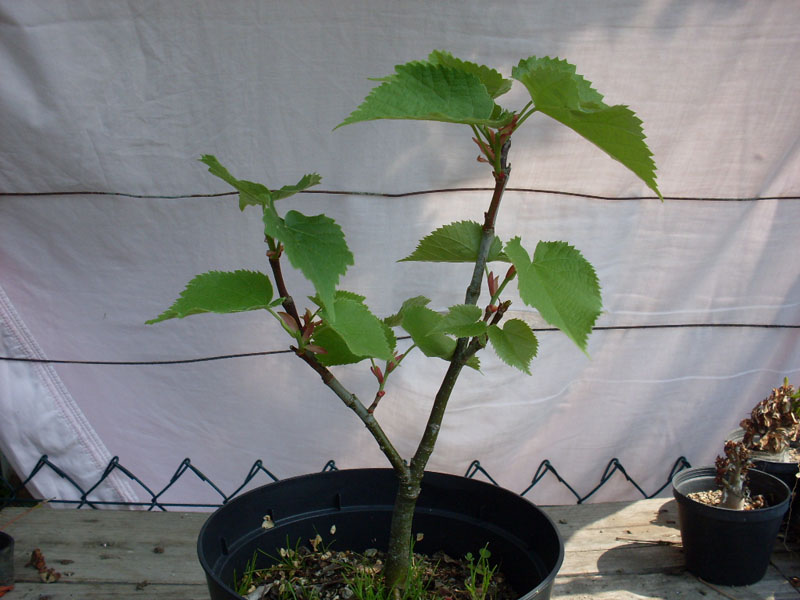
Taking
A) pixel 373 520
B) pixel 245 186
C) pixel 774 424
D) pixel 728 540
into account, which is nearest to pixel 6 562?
pixel 373 520

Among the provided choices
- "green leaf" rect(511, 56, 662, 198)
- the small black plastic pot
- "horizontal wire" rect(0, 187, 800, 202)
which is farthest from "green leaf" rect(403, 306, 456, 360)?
the small black plastic pot

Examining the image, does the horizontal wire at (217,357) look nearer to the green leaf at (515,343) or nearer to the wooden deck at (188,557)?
the wooden deck at (188,557)

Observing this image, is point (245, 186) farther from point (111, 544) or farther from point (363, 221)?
point (111, 544)

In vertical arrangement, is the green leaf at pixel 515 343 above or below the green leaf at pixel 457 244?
below

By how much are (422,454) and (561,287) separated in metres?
0.29

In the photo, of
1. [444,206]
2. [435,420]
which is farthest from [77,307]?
[435,420]

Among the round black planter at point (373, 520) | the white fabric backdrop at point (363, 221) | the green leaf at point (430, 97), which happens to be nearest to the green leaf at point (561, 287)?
the green leaf at point (430, 97)

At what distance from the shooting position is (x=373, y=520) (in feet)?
2.90

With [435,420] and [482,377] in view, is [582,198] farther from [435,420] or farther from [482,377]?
[435,420]

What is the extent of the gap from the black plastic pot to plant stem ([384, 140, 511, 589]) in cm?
56

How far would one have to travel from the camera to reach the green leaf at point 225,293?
0.59 m

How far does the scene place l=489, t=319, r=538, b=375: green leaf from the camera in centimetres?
63

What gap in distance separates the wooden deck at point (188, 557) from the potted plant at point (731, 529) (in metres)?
0.03

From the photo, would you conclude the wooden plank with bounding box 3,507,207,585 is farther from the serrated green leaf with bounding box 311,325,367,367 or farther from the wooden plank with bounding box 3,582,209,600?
the serrated green leaf with bounding box 311,325,367,367
